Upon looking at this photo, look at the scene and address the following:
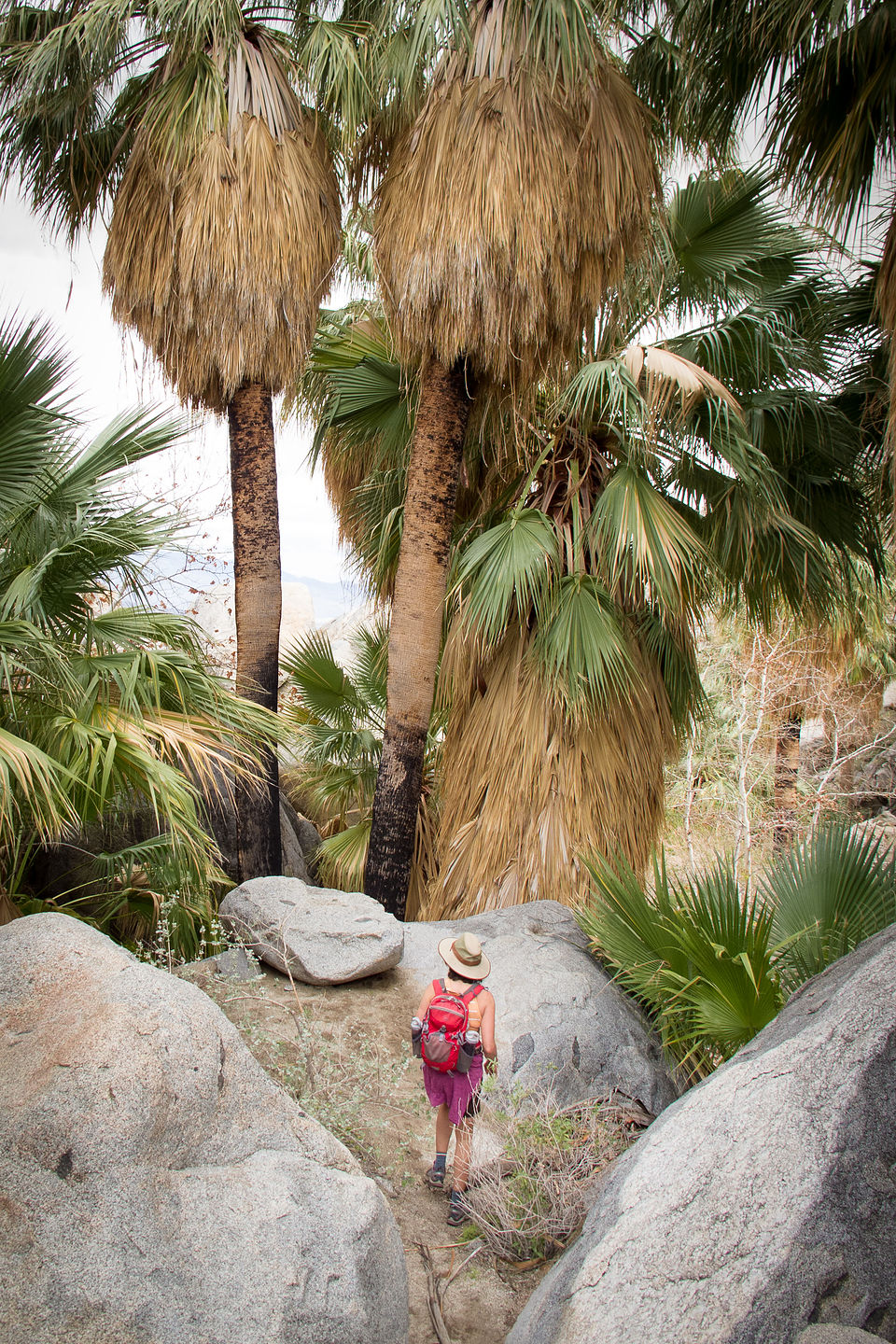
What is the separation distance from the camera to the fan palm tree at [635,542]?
6.45 meters

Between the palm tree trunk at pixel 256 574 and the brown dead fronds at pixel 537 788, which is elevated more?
the palm tree trunk at pixel 256 574

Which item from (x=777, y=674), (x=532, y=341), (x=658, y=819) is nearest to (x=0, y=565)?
(x=532, y=341)

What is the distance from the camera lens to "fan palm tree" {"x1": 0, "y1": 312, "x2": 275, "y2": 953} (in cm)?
395

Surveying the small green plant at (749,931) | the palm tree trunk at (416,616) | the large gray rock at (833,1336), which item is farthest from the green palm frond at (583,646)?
the large gray rock at (833,1336)

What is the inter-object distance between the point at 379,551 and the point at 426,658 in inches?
67.0

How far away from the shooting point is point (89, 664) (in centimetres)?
453

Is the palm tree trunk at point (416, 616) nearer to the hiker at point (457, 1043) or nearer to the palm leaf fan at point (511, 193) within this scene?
the palm leaf fan at point (511, 193)

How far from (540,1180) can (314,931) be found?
2.26 meters

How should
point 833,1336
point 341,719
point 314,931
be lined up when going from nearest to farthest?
1. point 833,1336
2. point 314,931
3. point 341,719

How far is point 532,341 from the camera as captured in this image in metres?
6.23

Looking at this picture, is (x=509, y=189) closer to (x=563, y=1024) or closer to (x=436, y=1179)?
(x=563, y=1024)

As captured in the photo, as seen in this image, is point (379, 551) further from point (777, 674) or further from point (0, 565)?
point (777, 674)

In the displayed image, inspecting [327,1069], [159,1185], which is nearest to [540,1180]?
[327,1069]

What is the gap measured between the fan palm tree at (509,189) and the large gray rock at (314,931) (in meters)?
3.61
